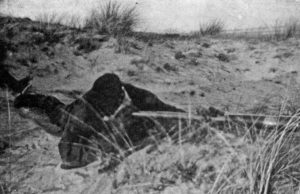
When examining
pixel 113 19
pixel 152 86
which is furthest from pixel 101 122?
pixel 113 19

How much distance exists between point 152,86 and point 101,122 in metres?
1.50

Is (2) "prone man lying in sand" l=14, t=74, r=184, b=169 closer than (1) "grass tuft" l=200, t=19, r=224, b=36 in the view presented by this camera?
Yes

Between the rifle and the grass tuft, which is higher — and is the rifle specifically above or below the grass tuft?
below

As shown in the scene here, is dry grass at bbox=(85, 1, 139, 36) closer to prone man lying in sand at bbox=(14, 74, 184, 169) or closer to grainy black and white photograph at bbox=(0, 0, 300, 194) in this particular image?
grainy black and white photograph at bbox=(0, 0, 300, 194)

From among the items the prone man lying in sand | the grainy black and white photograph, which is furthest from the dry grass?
the prone man lying in sand

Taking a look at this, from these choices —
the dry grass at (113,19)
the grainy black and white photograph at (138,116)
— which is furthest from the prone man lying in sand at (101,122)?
the dry grass at (113,19)

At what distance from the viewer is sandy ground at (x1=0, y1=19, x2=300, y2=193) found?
2.91m

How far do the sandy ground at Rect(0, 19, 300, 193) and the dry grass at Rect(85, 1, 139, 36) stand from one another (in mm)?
504

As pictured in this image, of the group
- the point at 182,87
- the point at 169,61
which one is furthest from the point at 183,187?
the point at 169,61

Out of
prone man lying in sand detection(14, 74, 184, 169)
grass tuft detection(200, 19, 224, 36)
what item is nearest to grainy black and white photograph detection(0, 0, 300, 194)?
prone man lying in sand detection(14, 74, 184, 169)

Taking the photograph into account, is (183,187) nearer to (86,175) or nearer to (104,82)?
(86,175)

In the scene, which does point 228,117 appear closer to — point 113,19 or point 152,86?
point 152,86

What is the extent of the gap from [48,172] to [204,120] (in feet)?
3.79

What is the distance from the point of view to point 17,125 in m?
3.42
